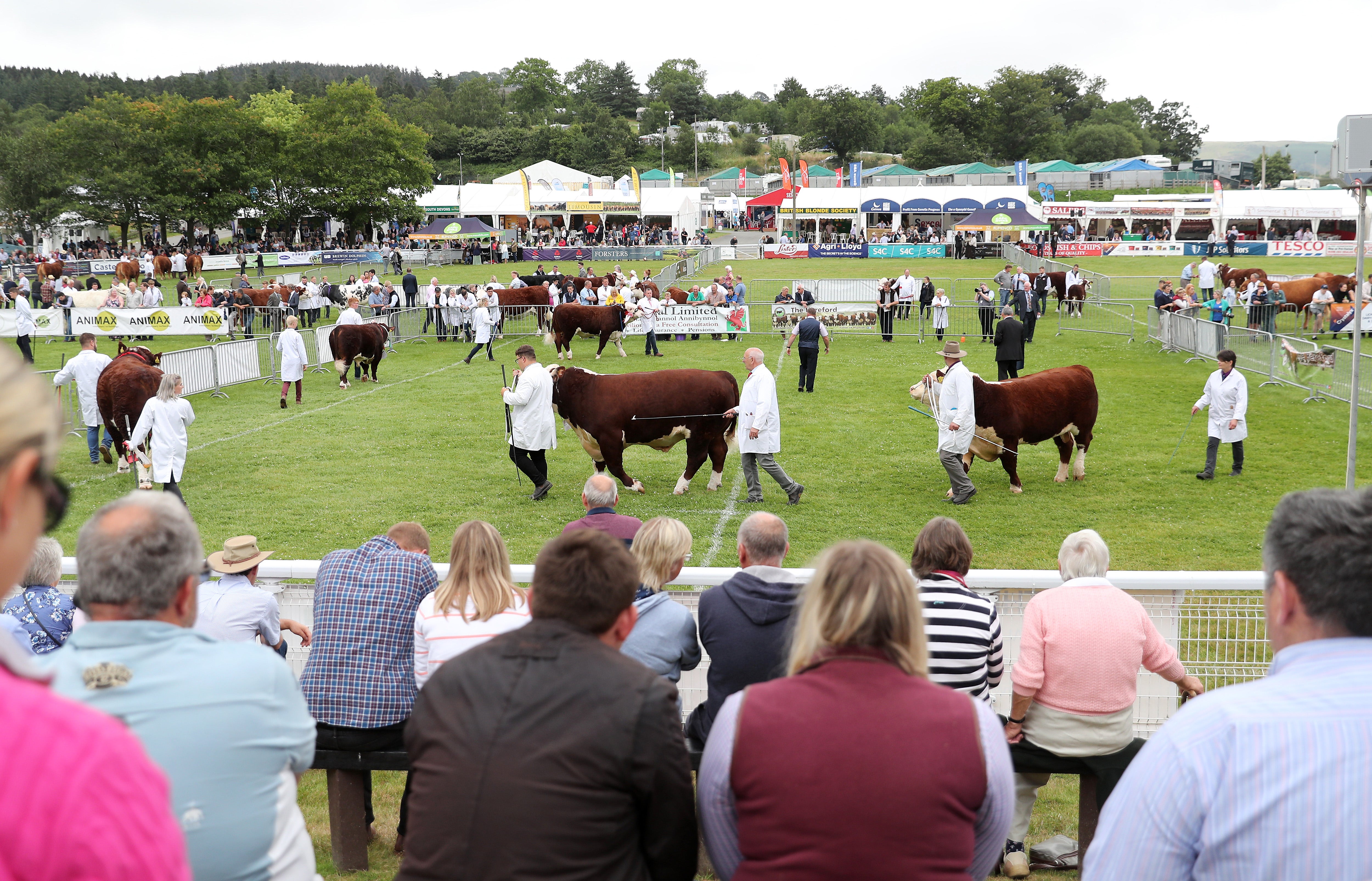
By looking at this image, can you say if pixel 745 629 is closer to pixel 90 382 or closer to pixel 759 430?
pixel 759 430

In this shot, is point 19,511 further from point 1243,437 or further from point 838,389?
point 838,389

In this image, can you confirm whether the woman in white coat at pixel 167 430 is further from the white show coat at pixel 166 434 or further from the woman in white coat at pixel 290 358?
the woman in white coat at pixel 290 358

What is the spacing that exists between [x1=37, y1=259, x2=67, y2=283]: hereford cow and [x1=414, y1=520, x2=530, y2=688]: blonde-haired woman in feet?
136

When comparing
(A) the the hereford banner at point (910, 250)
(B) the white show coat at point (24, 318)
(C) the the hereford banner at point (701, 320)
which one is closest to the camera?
(B) the white show coat at point (24, 318)

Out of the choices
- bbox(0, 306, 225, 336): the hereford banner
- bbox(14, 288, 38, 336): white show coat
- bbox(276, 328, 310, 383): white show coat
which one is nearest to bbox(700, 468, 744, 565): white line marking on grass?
bbox(276, 328, 310, 383): white show coat

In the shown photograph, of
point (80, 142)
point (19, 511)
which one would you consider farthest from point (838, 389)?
point (80, 142)

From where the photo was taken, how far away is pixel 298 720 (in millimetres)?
2572

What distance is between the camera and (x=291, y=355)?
18.5 m

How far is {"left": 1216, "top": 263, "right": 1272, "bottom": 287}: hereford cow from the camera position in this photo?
94.7ft

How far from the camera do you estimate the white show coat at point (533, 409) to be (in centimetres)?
1211

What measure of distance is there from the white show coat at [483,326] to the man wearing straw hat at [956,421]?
14.4 meters

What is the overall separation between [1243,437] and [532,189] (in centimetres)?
5792

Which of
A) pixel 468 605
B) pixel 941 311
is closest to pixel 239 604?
pixel 468 605

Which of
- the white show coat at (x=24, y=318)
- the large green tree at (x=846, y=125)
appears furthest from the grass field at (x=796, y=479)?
the large green tree at (x=846, y=125)
